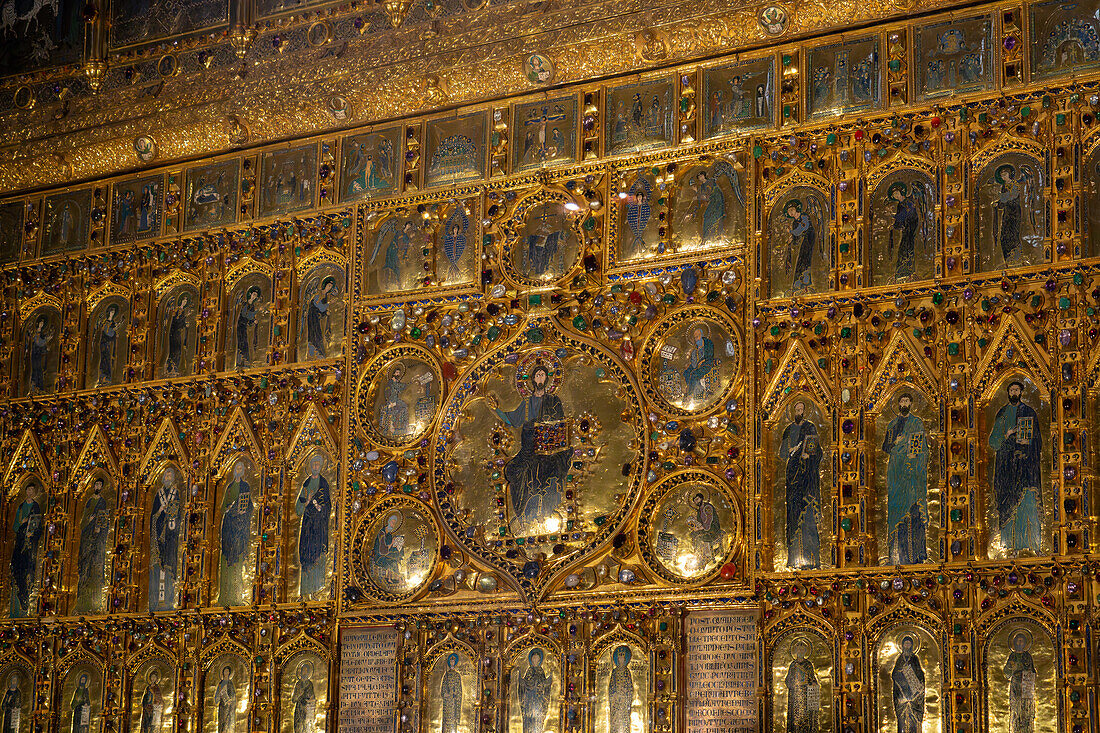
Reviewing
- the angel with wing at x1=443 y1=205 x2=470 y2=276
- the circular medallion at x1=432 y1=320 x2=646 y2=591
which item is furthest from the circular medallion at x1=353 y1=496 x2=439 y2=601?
the angel with wing at x1=443 y1=205 x2=470 y2=276

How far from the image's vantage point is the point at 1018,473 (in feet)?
35.3

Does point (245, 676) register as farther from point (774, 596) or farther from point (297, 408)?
point (774, 596)

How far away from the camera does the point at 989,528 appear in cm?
1076

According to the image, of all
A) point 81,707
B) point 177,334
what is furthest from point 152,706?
point 177,334

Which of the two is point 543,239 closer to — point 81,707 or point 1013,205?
point 1013,205

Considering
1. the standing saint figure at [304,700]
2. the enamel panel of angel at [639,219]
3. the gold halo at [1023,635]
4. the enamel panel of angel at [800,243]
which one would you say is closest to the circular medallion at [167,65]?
the enamel panel of angel at [639,219]

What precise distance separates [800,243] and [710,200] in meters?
0.80

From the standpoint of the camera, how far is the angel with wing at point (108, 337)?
14367 mm

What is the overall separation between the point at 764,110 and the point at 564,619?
159 inches

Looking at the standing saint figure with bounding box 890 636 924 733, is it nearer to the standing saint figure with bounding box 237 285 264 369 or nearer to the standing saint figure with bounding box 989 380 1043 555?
the standing saint figure with bounding box 989 380 1043 555

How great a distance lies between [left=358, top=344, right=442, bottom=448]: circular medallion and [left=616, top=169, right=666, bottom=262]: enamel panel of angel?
180 centimetres

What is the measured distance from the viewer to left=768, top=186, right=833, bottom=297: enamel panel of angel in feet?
38.5

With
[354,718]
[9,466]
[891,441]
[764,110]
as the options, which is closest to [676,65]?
[764,110]

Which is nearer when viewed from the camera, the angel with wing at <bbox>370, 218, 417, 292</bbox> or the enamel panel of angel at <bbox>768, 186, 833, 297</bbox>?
the enamel panel of angel at <bbox>768, 186, 833, 297</bbox>
